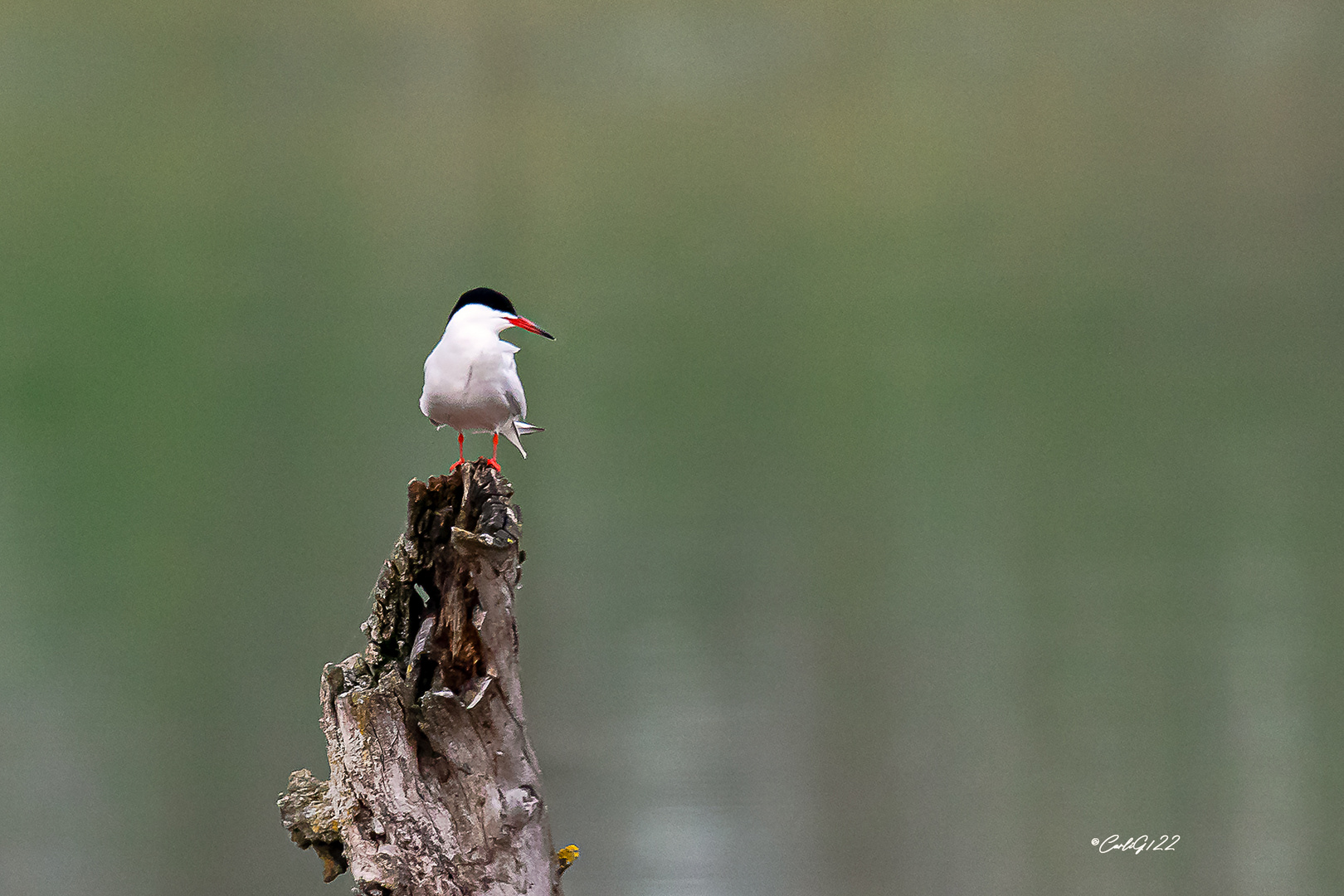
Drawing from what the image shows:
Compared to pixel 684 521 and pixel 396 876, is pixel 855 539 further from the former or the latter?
pixel 396 876

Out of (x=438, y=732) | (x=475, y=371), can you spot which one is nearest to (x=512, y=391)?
(x=475, y=371)

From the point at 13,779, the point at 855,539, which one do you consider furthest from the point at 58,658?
the point at 855,539

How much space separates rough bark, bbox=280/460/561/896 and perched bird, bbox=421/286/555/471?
0.11 m

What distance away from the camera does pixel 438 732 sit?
115cm

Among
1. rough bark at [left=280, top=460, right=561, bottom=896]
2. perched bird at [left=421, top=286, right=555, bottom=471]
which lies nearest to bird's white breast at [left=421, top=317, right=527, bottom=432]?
perched bird at [left=421, top=286, right=555, bottom=471]

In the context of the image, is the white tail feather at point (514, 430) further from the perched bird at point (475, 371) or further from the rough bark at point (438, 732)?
the rough bark at point (438, 732)

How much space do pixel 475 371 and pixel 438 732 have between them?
46 cm

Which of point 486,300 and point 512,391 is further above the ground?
point 486,300

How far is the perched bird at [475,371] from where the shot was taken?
1237mm

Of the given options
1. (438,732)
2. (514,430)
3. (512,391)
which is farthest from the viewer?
(514,430)

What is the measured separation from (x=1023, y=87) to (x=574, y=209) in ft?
3.79

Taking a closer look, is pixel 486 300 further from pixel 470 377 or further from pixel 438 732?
pixel 438 732

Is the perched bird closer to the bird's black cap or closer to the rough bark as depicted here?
the bird's black cap

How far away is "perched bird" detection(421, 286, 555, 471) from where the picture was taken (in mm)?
1237
